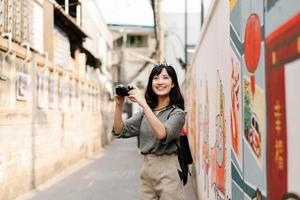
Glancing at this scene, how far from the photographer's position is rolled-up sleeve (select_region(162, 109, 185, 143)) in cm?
313

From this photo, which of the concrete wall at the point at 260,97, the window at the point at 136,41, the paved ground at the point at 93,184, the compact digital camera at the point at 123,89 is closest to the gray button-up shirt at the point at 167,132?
the compact digital camera at the point at 123,89

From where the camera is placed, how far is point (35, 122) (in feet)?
35.7

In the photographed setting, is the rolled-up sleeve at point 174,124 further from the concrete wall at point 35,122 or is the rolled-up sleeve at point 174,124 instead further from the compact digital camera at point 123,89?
the concrete wall at point 35,122

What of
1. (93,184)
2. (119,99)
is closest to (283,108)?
(119,99)

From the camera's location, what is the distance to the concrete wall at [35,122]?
8750 millimetres

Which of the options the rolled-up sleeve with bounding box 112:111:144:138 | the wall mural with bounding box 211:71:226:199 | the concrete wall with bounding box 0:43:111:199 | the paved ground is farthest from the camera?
the paved ground

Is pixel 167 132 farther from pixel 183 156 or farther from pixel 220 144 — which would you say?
pixel 220 144

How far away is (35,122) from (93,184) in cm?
187

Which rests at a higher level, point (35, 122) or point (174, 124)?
point (174, 124)

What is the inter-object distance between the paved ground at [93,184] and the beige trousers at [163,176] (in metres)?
3.99

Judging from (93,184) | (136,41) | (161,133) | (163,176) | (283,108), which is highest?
(136,41)

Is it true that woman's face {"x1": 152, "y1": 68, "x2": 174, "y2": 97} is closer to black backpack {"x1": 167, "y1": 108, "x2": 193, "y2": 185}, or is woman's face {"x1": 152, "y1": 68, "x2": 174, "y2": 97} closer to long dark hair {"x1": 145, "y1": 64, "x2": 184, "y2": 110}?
long dark hair {"x1": 145, "y1": 64, "x2": 184, "y2": 110}

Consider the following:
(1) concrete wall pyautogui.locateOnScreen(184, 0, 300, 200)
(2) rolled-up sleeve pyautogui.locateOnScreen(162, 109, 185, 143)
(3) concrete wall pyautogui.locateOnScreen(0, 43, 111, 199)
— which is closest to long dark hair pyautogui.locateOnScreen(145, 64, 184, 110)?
(2) rolled-up sleeve pyautogui.locateOnScreen(162, 109, 185, 143)

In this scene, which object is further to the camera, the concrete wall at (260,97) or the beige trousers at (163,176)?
the beige trousers at (163,176)
